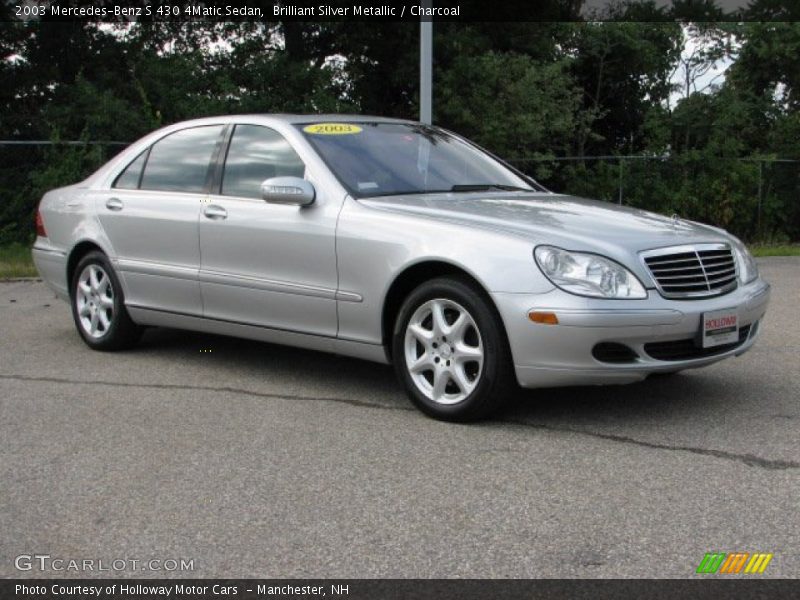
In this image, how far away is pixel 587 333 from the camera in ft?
17.4

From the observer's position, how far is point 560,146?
29.7 meters

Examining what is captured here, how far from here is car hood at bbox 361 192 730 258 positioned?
219 inches

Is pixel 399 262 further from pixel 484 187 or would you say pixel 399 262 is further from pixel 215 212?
pixel 215 212

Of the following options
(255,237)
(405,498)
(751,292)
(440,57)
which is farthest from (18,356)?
(440,57)

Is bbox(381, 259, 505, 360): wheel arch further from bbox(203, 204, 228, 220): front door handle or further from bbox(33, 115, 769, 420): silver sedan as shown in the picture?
bbox(203, 204, 228, 220): front door handle

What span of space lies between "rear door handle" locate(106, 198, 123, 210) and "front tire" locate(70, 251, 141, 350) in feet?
1.10

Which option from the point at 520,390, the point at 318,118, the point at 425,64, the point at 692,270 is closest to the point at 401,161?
the point at 318,118

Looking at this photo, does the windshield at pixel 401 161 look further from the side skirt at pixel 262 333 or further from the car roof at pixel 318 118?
the side skirt at pixel 262 333

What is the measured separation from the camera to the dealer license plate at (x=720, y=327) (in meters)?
5.59

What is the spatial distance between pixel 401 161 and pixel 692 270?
1929 millimetres

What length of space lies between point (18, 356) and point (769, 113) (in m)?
23.7

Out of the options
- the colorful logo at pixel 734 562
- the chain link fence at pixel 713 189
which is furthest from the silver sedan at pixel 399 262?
the chain link fence at pixel 713 189

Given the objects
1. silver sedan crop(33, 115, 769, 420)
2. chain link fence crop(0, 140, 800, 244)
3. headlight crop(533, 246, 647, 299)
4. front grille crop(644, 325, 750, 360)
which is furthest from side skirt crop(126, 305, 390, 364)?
chain link fence crop(0, 140, 800, 244)

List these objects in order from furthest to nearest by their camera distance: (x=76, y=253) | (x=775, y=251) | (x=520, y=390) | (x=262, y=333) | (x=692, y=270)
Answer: (x=775, y=251), (x=76, y=253), (x=262, y=333), (x=520, y=390), (x=692, y=270)
